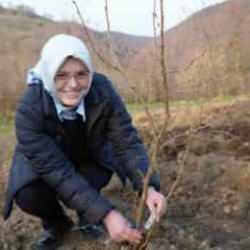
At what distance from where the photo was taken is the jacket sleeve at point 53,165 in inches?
95.1

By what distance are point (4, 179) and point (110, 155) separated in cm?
141

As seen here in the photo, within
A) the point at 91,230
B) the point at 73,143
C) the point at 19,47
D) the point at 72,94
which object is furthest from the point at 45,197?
the point at 19,47

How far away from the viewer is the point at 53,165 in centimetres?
253

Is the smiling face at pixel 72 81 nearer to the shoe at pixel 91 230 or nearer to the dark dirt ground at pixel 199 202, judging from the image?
the dark dirt ground at pixel 199 202

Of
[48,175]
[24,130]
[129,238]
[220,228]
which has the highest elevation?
[24,130]

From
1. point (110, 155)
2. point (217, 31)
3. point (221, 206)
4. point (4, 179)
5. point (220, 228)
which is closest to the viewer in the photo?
point (110, 155)

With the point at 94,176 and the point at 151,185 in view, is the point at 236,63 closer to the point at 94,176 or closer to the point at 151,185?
the point at 94,176

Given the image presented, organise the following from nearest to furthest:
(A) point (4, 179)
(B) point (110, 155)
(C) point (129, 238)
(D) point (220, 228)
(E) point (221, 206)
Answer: (C) point (129, 238) → (B) point (110, 155) → (D) point (220, 228) → (E) point (221, 206) → (A) point (4, 179)

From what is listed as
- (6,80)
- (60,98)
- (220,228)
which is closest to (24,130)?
(60,98)

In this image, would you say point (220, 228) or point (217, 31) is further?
point (217, 31)

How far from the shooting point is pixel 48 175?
257 centimetres

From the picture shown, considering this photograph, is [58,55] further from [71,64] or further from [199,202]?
[199,202]

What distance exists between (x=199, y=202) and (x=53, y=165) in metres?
1.57

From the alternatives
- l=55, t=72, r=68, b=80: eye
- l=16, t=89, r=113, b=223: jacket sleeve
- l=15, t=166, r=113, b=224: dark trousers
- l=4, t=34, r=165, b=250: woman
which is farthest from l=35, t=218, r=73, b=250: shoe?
l=55, t=72, r=68, b=80: eye
